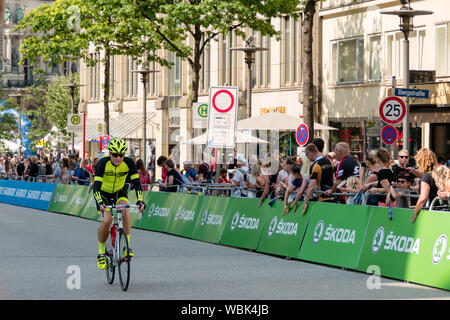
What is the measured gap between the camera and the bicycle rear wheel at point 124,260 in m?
12.6

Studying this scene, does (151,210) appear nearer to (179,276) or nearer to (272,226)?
(272,226)

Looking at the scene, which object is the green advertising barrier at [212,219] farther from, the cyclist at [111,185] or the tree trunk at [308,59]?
the tree trunk at [308,59]

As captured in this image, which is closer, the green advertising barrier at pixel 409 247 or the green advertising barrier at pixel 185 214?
the green advertising barrier at pixel 409 247

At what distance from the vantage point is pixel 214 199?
68.2 feet

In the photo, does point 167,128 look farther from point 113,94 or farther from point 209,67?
point 113,94

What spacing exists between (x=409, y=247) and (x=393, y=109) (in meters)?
10.9

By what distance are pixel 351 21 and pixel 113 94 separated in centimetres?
2862

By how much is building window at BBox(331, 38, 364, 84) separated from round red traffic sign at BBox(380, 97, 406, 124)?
546 inches

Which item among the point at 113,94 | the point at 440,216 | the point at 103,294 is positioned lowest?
the point at 103,294

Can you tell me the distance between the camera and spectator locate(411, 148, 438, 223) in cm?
1361

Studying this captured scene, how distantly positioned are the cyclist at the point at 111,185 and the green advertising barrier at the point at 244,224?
5.09 meters

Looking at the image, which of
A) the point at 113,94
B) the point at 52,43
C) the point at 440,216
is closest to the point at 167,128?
the point at 113,94

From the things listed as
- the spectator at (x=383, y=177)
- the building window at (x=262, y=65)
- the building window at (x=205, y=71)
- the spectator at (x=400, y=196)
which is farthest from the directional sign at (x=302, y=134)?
the building window at (x=205, y=71)

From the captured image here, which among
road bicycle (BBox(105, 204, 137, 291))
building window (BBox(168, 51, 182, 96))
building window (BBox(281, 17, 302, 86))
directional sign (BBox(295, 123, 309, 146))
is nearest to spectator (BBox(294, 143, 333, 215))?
road bicycle (BBox(105, 204, 137, 291))
